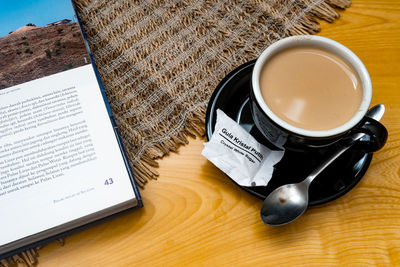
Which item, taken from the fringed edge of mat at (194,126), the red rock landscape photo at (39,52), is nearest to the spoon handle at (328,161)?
the fringed edge of mat at (194,126)

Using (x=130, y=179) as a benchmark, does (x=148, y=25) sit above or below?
above

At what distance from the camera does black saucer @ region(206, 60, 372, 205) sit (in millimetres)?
412

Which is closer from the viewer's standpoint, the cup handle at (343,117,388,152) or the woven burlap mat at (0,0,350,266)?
the cup handle at (343,117,388,152)

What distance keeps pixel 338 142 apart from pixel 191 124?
0.20m

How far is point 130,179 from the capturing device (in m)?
0.41

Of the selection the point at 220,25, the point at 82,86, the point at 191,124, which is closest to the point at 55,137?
the point at 82,86

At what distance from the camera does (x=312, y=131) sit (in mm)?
351

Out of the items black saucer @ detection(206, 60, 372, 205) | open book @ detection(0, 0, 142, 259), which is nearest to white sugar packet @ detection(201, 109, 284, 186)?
black saucer @ detection(206, 60, 372, 205)

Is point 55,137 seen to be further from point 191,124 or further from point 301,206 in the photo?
point 301,206

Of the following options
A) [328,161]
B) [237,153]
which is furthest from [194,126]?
[328,161]

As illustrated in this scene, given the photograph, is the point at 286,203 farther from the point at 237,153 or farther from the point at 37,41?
the point at 37,41

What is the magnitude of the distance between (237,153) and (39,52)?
12.6 inches

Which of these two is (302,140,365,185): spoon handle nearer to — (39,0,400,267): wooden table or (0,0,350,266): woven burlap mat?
(39,0,400,267): wooden table

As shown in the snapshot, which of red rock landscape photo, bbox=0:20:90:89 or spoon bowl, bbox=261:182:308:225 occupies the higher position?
red rock landscape photo, bbox=0:20:90:89
